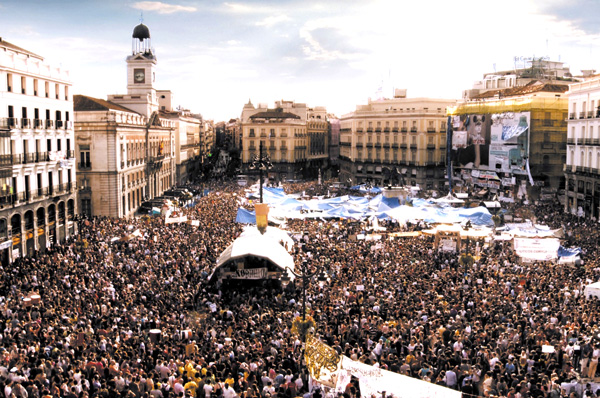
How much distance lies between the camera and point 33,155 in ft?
127

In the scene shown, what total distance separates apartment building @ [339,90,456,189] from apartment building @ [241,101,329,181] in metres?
12.0

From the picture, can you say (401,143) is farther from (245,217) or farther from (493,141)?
(245,217)

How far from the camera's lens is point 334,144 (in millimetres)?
127312

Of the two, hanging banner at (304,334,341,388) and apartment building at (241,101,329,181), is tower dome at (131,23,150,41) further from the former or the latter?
hanging banner at (304,334,341,388)

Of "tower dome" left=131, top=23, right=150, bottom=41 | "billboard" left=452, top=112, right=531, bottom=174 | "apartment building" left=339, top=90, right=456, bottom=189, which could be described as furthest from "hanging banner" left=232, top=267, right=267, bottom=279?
"tower dome" left=131, top=23, right=150, bottom=41

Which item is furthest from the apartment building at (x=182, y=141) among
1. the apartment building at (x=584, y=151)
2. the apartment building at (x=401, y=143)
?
the apartment building at (x=584, y=151)

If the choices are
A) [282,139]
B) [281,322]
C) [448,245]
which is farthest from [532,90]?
[281,322]

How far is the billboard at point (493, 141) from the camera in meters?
60.3

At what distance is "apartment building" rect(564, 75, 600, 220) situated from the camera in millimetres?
48500

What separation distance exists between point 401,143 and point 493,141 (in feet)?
58.2

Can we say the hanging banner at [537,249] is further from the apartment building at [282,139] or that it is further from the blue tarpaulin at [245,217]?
the apartment building at [282,139]

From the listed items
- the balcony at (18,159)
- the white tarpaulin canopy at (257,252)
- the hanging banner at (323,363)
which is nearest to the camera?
the hanging banner at (323,363)

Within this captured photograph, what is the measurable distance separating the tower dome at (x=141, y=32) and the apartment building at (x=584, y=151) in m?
47.1

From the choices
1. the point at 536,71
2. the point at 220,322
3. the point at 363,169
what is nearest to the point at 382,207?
the point at 220,322
